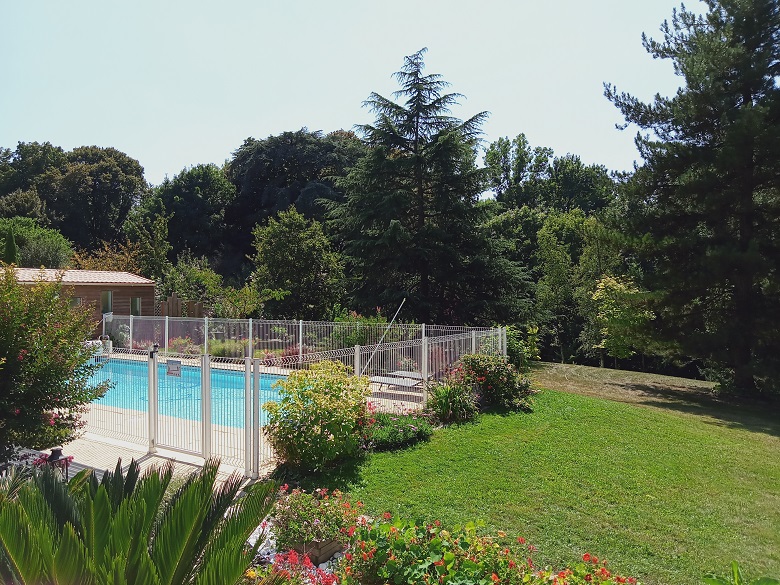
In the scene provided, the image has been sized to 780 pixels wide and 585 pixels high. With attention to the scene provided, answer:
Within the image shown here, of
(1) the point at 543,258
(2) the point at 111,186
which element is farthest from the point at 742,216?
(2) the point at 111,186

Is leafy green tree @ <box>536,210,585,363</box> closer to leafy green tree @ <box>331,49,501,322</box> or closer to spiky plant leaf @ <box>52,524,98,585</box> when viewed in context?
leafy green tree @ <box>331,49,501,322</box>

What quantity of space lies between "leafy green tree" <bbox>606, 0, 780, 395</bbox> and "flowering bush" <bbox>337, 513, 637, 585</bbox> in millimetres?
12996

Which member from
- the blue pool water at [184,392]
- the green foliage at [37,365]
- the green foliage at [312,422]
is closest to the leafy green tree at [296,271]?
the blue pool water at [184,392]

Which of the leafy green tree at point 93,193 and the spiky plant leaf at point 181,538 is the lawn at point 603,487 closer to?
the spiky plant leaf at point 181,538

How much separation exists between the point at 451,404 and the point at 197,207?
110 feet

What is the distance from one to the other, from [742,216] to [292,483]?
14.8 m

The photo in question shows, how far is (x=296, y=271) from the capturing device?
21.1 metres

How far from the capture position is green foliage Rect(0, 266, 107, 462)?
17.6 feet

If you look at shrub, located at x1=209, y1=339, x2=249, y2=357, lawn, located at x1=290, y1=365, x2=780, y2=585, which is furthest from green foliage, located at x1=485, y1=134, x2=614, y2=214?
lawn, located at x1=290, y1=365, x2=780, y2=585

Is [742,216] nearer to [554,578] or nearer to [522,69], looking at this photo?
[522,69]

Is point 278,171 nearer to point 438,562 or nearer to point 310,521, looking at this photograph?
point 310,521

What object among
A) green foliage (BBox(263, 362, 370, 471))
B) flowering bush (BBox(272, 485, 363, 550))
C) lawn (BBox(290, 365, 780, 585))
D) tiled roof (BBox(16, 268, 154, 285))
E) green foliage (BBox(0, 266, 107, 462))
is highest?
tiled roof (BBox(16, 268, 154, 285))

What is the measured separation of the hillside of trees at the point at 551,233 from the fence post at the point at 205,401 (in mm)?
9653

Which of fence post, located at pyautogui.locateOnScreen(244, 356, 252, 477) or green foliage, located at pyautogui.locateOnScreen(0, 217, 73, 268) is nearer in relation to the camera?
fence post, located at pyautogui.locateOnScreen(244, 356, 252, 477)
